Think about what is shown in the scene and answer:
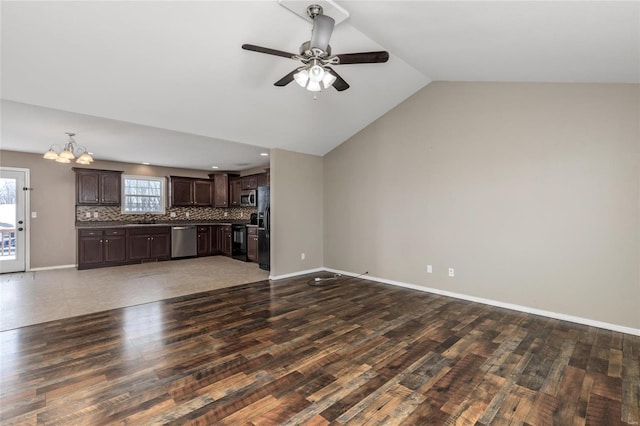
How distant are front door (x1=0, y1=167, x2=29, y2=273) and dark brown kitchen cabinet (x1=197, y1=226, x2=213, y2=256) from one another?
11.3 ft

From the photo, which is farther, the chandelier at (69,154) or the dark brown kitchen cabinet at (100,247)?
the dark brown kitchen cabinet at (100,247)

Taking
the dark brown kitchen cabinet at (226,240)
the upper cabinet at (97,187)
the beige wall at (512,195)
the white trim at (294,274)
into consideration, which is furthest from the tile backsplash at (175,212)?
the beige wall at (512,195)

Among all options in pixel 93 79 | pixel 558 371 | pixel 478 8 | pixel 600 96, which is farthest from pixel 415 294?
pixel 93 79

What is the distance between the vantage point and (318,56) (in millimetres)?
2346

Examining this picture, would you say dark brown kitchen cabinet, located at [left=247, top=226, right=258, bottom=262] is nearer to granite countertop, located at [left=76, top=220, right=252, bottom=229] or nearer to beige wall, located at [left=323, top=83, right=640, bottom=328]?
granite countertop, located at [left=76, top=220, right=252, bottom=229]

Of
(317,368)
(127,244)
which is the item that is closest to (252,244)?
(127,244)

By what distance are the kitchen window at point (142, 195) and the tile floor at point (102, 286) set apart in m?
1.65

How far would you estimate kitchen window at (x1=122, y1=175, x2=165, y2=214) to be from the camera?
763cm

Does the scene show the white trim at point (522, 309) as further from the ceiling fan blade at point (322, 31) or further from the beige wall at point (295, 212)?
the ceiling fan blade at point (322, 31)

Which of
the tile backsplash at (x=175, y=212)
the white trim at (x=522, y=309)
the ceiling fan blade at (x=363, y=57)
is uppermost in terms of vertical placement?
the ceiling fan blade at (x=363, y=57)

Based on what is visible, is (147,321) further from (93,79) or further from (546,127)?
(546,127)

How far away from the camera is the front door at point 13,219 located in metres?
6.03

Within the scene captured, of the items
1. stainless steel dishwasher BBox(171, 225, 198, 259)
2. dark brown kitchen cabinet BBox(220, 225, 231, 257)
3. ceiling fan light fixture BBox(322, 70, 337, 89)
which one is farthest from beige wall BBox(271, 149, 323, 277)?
stainless steel dishwasher BBox(171, 225, 198, 259)

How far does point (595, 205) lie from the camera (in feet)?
10.6
